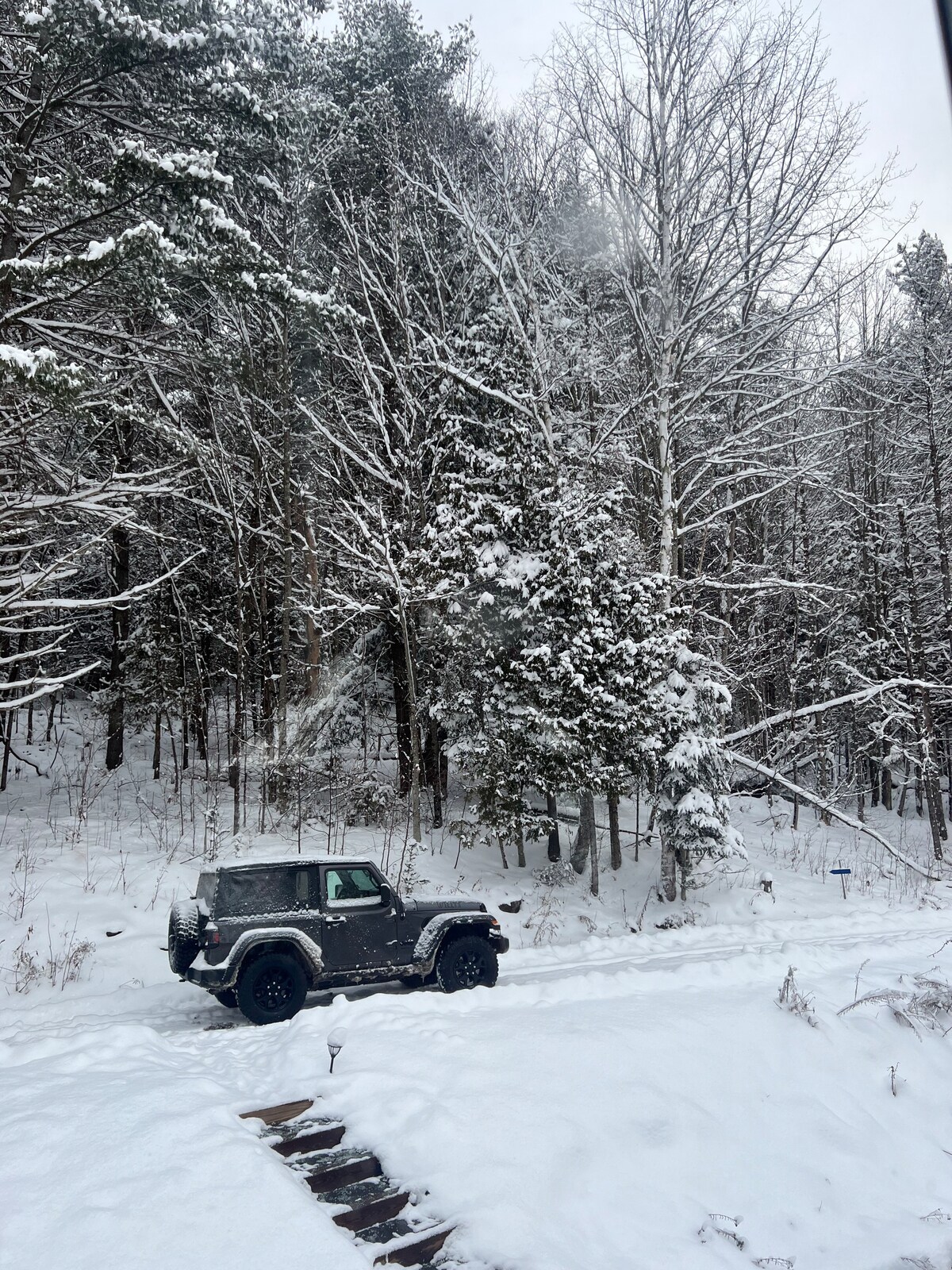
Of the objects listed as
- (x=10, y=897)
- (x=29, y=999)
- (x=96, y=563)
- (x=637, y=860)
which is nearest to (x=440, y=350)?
(x=96, y=563)

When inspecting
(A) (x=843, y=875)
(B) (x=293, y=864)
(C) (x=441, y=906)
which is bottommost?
(A) (x=843, y=875)

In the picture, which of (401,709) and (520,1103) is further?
(401,709)

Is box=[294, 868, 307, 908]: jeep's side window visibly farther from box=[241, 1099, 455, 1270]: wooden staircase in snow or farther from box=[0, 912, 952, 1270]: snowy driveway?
box=[241, 1099, 455, 1270]: wooden staircase in snow

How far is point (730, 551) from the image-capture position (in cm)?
2055

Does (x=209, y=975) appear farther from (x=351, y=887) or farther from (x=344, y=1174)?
(x=344, y=1174)

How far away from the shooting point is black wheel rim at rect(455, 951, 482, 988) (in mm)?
9336

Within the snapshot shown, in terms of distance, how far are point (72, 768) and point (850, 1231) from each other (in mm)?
23108

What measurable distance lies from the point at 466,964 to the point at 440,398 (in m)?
14.1

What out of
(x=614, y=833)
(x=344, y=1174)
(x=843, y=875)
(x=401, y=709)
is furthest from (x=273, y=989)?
(x=843, y=875)

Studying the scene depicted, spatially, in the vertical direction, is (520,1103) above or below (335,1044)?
below

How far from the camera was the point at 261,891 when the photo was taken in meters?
8.52

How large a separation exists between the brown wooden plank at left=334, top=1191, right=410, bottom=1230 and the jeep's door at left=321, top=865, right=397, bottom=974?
447 cm

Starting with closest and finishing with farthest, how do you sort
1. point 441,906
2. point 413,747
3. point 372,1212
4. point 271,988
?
point 372,1212, point 271,988, point 441,906, point 413,747

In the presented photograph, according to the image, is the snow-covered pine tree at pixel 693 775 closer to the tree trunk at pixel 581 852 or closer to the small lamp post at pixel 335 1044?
the tree trunk at pixel 581 852
